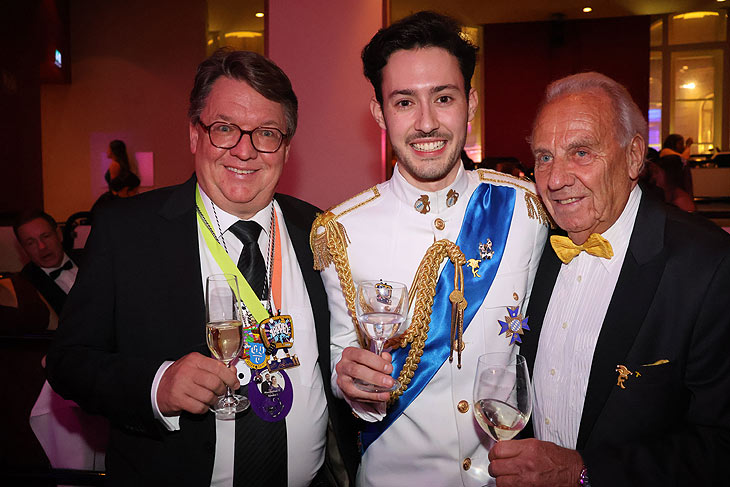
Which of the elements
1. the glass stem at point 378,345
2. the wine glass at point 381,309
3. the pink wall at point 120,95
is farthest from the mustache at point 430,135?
the pink wall at point 120,95

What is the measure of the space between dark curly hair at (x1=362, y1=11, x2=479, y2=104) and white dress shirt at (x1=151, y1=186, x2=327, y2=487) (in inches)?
26.8

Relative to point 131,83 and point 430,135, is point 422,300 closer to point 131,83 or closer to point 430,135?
point 430,135

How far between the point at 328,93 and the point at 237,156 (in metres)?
2.19

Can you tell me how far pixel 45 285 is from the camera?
13.0ft

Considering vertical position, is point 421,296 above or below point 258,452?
above

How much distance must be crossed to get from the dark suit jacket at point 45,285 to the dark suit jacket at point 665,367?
360 centimetres

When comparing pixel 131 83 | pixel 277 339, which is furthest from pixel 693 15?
pixel 277 339

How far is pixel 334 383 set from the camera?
75.3 inches

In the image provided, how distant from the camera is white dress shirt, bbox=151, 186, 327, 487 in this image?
1.77m

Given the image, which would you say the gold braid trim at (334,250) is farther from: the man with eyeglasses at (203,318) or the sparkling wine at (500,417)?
the sparkling wine at (500,417)

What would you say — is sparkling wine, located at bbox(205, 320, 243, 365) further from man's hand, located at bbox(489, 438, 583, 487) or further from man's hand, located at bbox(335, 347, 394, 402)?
man's hand, located at bbox(489, 438, 583, 487)

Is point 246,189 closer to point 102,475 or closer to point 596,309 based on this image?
point 596,309

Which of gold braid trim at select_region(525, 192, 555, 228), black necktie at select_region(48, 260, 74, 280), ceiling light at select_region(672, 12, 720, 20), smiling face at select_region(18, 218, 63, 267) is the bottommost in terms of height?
black necktie at select_region(48, 260, 74, 280)

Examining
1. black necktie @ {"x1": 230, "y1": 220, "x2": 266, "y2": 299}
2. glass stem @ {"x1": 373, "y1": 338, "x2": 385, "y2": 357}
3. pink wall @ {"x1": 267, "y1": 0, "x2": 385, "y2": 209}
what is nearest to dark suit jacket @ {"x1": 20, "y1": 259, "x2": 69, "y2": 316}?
pink wall @ {"x1": 267, "y1": 0, "x2": 385, "y2": 209}
